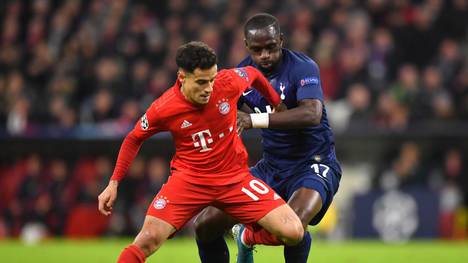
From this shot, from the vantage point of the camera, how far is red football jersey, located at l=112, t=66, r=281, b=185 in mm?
6543

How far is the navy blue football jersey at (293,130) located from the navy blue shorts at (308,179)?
0.05 m

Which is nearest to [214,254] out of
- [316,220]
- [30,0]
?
[316,220]

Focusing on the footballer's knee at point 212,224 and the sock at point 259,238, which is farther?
the footballer's knee at point 212,224

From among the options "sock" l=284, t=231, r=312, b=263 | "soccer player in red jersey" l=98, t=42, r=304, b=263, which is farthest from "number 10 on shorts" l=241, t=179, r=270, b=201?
"sock" l=284, t=231, r=312, b=263

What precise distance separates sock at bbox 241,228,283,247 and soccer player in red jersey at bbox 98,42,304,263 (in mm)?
193

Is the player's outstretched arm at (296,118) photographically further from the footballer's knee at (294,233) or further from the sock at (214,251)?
the sock at (214,251)

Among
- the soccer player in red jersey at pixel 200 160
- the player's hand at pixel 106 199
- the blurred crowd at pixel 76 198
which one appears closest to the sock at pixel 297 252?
the soccer player in red jersey at pixel 200 160

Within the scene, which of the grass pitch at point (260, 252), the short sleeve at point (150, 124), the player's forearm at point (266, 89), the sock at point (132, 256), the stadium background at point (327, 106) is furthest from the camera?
the stadium background at point (327, 106)

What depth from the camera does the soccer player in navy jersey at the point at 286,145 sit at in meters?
6.86

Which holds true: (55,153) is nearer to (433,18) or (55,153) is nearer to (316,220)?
(433,18)

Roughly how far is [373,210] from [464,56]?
10.8ft

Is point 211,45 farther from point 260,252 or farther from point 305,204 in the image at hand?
point 305,204

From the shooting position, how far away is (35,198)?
14938mm

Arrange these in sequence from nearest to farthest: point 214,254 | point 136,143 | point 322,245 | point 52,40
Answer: point 136,143, point 214,254, point 322,245, point 52,40
